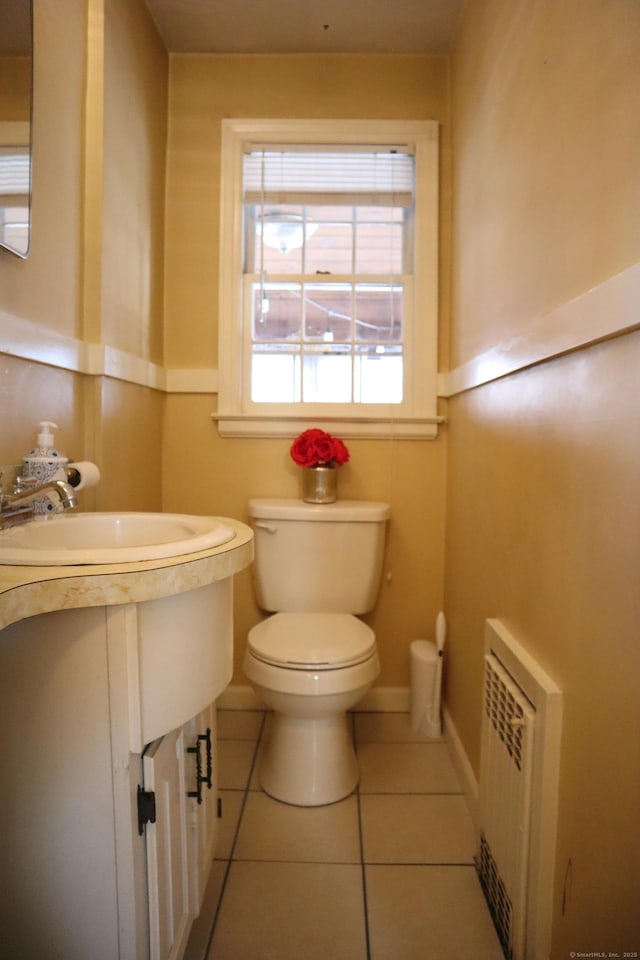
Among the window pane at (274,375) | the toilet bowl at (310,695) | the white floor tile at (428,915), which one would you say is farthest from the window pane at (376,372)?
the white floor tile at (428,915)

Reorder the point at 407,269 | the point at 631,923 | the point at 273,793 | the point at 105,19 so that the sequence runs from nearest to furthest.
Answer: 1. the point at 631,923
2. the point at 105,19
3. the point at 273,793
4. the point at 407,269

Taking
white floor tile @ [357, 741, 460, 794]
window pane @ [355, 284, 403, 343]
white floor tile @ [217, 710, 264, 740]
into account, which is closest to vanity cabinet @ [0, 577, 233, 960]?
white floor tile @ [357, 741, 460, 794]

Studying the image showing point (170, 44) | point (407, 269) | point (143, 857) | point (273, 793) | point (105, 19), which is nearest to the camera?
point (143, 857)

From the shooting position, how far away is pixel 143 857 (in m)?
0.79

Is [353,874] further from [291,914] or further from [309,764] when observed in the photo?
[309,764]

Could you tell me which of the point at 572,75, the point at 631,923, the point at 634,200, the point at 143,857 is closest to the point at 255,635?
the point at 143,857

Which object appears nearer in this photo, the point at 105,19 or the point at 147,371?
the point at 105,19

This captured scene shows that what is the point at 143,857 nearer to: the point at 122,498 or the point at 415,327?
the point at 122,498

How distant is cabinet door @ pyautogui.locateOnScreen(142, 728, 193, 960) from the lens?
0.80 metres

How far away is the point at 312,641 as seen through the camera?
1.46 metres

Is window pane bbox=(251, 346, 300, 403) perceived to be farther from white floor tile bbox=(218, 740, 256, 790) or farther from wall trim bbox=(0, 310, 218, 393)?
white floor tile bbox=(218, 740, 256, 790)

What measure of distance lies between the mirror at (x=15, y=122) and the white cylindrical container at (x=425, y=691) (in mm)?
1613

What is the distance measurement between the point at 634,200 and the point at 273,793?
1.58m

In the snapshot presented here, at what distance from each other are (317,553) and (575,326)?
1088 mm
